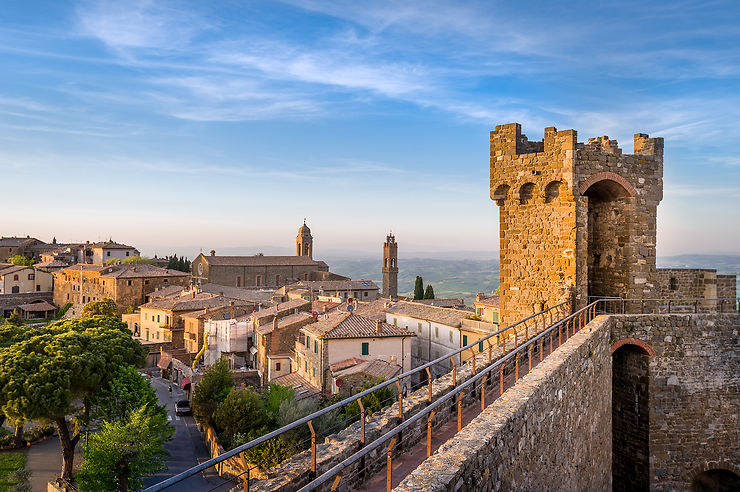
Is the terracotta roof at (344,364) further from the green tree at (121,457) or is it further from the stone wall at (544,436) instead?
the stone wall at (544,436)

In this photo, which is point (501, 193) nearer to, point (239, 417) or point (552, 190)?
point (552, 190)

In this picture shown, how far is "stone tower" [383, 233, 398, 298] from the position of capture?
95188mm

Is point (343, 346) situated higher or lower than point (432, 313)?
lower

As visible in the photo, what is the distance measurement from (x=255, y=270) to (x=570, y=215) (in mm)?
80410

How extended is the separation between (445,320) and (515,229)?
26147 mm

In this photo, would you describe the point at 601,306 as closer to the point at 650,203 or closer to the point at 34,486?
the point at 650,203

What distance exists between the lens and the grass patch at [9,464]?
2292 cm

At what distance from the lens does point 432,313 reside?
4269 cm

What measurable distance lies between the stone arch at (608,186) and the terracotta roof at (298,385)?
21.3m

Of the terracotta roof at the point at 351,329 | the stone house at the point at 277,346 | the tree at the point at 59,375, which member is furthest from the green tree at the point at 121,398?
the stone house at the point at 277,346

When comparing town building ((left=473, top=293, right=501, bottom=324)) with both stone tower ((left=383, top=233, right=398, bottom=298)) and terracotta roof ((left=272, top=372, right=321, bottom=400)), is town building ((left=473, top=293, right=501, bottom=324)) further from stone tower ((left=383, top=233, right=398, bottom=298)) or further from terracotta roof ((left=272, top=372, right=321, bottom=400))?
stone tower ((left=383, top=233, right=398, bottom=298))

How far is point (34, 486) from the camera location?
2394 cm

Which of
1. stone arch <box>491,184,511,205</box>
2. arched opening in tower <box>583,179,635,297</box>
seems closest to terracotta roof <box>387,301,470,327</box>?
arched opening in tower <box>583,179,635,297</box>

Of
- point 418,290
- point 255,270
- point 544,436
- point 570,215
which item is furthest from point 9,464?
point 255,270
